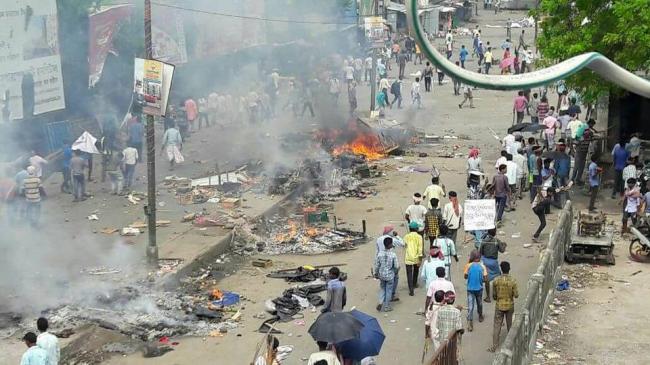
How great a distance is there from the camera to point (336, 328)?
859cm

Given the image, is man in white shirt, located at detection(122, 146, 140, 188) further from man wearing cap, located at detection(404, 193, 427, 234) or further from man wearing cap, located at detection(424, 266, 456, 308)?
man wearing cap, located at detection(424, 266, 456, 308)

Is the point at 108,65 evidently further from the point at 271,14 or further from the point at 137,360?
the point at 137,360

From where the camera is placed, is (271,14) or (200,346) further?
(271,14)

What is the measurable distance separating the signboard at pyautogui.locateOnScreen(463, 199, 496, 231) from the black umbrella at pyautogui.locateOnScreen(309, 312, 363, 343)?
18.3 ft

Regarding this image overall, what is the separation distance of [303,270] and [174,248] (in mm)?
2241

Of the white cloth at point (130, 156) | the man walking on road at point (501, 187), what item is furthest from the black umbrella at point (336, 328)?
the white cloth at point (130, 156)

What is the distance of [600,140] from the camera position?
20391 mm

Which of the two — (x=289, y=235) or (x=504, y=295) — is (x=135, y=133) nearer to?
(x=289, y=235)

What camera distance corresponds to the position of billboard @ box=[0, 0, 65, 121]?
775 inches

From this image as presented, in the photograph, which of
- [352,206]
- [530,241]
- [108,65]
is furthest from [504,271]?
[108,65]

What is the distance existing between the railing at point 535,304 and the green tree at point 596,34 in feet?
13.5

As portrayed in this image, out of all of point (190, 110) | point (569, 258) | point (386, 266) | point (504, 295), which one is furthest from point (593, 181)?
point (190, 110)

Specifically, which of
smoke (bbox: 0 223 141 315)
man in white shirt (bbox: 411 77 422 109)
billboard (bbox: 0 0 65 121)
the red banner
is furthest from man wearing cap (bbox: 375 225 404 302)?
man in white shirt (bbox: 411 77 422 109)

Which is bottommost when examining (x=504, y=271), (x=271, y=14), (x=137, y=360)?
(x=137, y=360)
